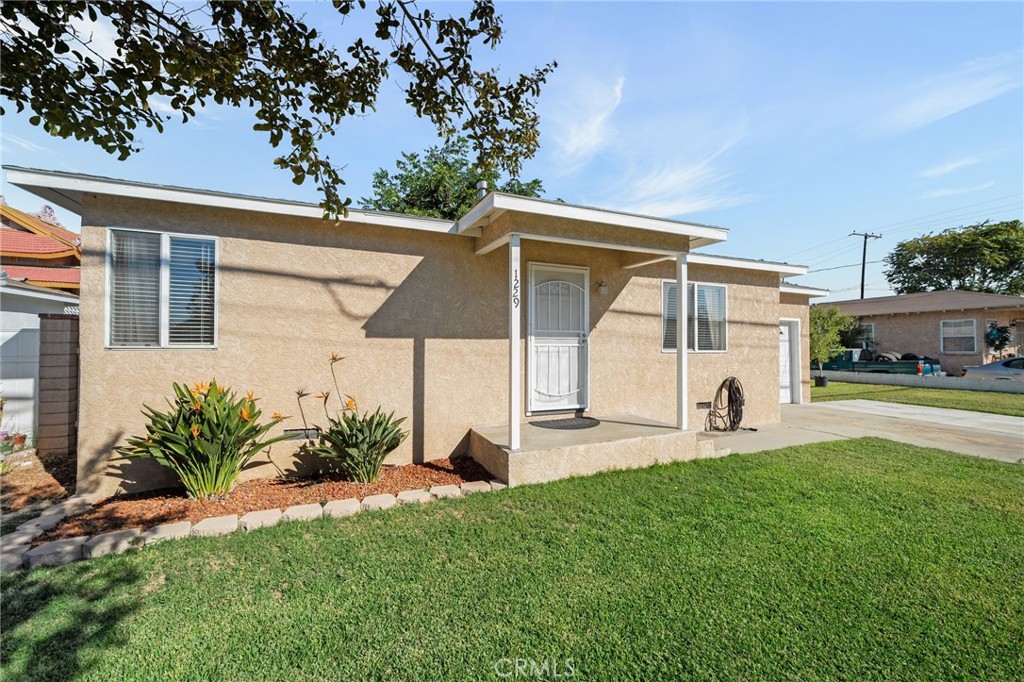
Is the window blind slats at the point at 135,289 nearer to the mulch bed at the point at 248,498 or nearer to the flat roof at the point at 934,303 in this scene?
the mulch bed at the point at 248,498

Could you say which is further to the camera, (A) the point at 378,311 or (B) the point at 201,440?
(A) the point at 378,311

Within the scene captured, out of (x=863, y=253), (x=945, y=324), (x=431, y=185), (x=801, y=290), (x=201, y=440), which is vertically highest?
(x=863, y=253)

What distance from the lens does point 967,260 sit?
30047mm

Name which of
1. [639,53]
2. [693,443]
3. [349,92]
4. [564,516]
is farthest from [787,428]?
[349,92]

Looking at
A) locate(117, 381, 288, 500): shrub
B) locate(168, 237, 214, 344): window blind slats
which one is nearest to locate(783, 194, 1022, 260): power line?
locate(168, 237, 214, 344): window blind slats

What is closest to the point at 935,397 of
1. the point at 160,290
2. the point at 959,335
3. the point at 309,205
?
the point at 959,335

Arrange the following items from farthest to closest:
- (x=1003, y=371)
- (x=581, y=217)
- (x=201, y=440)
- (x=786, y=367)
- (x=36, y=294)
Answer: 1. (x=1003, y=371)
2. (x=786, y=367)
3. (x=36, y=294)
4. (x=581, y=217)
5. (x=201, y=440)

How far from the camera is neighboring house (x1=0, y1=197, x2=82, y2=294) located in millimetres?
10547

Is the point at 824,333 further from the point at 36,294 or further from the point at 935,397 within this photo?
the point at 36,294

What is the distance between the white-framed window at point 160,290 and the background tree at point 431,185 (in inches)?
436

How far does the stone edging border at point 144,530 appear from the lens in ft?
11.1

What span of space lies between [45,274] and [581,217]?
1436 centimetres

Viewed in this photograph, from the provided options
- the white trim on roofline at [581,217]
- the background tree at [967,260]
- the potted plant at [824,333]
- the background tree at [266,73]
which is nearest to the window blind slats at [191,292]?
the background tree at [266,73]

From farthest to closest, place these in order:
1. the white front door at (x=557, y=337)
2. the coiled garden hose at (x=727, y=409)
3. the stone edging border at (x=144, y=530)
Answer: the coiled garden hose at (x=727, y=409) → the white front door at (x=557, y=337) → the stone edging border at (x=144, y=530)
